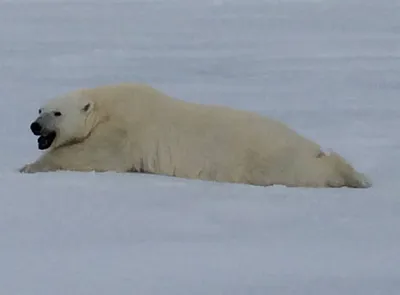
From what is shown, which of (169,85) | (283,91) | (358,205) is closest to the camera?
(358,205)

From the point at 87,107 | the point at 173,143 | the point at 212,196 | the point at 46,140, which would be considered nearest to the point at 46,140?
the point at 46,140

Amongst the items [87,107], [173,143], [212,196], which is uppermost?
[87,107]

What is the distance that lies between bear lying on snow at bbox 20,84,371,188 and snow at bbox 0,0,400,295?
0.16 metres

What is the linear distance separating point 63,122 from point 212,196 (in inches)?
34.5

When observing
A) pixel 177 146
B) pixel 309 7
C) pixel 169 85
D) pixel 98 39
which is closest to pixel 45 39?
pixel 98 39

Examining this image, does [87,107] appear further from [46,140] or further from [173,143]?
[173,143]

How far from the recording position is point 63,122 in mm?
3402

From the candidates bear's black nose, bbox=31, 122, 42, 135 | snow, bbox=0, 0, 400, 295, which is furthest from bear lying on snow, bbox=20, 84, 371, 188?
snow, bbox=0, 0, 400, 295

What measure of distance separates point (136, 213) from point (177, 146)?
767 mm

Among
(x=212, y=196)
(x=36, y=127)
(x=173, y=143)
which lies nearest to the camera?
(x=212, y=196)

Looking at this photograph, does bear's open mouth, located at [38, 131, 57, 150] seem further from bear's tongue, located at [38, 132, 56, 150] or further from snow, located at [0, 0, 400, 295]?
snow, located at [0, 0, 400, 295]

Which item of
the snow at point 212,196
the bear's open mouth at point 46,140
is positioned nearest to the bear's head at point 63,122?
the bear's open mouth at point 46,140

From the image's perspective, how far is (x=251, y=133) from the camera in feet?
10.5

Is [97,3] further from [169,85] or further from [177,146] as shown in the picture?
[177,146]
